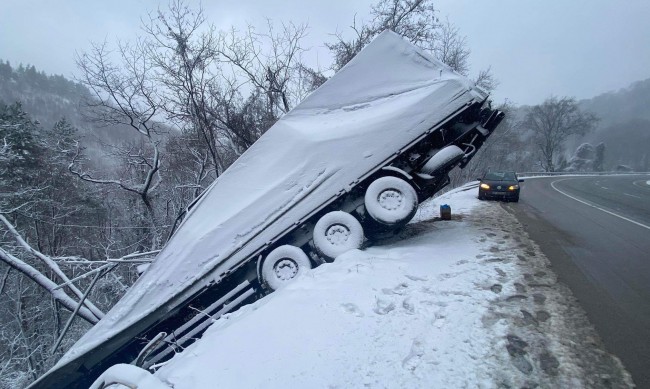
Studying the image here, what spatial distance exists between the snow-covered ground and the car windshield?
30.0 feet

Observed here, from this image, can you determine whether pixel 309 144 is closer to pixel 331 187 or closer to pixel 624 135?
pixel 331 187

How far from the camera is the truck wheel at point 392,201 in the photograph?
16.3ft

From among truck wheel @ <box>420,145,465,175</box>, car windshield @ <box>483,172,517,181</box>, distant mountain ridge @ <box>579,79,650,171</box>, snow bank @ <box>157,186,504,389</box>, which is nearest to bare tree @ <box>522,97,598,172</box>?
distant mountain ridge @ <box>579,79,650,171</box>

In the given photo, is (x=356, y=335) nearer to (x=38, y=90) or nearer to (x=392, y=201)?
(x=392, y=201)

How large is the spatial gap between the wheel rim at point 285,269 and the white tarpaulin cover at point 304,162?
1.30ft

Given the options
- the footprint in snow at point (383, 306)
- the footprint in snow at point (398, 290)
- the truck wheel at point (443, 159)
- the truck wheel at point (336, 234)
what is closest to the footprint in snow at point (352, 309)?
the footprint in snow at point (383, 306)

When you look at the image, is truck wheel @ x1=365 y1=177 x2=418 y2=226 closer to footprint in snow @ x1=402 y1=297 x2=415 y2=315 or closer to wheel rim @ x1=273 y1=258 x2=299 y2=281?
wheel rim @ x1=273 y1=258 x2=299 y2=281

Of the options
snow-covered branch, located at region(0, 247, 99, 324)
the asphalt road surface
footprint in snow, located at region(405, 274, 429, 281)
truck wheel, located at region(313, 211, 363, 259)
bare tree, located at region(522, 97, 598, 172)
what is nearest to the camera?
the asphalt road surface

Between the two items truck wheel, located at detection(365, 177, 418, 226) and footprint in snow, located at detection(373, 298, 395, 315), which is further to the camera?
truck wheel, located at detection(365, 177, 418, 226)

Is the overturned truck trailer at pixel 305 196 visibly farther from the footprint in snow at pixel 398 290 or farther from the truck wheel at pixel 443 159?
the footprint in snow at pixel 398 290

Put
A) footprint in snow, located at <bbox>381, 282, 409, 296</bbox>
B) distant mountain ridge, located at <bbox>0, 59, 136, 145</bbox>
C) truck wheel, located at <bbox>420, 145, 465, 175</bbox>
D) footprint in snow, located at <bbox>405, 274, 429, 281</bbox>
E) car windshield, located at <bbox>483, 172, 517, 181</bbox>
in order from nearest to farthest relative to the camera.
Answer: footprint in snow, located at <bbox>381, 282, 409, 296</bbox> < footprint in snow, located at <bbox>405, 274, 429, 281</bbox> < truck wheel, located at <bbox>420, 145, 465, 175</bbox> < car windshield, located at <bbox>483, 172, 517, 181</bbox> < distant mountain ridge, located at <bbox>0, 59, 136, 145</bbox>

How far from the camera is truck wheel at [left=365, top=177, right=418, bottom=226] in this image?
16.3 feet

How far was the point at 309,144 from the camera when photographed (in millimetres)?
5188

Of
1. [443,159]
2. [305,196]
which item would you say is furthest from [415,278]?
[443,159]
